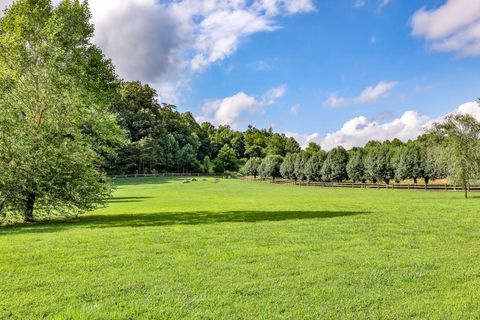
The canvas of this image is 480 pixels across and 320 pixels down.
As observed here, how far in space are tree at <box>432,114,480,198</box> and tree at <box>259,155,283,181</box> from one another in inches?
2571

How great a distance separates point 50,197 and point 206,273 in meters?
12.6

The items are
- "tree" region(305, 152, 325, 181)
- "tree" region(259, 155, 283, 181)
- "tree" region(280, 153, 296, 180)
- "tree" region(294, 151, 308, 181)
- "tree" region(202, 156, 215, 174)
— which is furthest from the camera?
"tree" region(202, 156, 215, 174)

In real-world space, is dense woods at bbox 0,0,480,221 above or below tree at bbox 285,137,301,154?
below

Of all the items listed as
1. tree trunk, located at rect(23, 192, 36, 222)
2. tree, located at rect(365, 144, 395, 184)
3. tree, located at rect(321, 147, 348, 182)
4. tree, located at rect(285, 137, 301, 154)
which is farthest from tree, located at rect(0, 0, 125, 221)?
tree, located at rect(285, 137, 301, 154)

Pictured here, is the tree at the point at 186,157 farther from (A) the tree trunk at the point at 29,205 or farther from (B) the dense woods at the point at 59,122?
(A) the tree trunk at the point at 29,205

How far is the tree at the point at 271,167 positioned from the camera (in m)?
101

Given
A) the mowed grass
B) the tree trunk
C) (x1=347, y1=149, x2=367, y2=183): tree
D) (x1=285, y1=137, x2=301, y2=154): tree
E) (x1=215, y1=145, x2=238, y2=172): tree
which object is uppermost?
(x1=285, y1=137, x2=301, y2=154): tree

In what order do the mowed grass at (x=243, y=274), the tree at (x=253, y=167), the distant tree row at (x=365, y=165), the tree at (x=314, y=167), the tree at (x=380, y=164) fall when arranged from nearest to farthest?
1. the mowed grass at (x=243, y=274)
2. the distant tree row at (x=365, y=165)
3. the tree at (x=380, y=164)
4. the tree at (x=314, y=167)
5. the tree at (x=253, y=167)

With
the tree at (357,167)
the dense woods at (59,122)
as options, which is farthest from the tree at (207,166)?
the dense woods at (59,122)

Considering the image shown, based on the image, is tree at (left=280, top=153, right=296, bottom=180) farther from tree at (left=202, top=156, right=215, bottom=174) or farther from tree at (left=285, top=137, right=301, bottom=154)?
tree at (left=285, top=137, right=301, bottom=154)

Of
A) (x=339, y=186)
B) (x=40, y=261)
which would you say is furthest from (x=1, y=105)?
(x=339, y=186)

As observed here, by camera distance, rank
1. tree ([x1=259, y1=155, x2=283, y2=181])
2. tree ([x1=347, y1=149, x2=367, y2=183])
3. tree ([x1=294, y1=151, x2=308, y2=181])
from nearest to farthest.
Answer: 1. tree ([x1=347, y1=149, x2=367, y2=183])
2. tree ([x1=294, y1=151, x2=308, y2=181])
3. tree ([x1=259, y1=155, x2=283, y2=181])

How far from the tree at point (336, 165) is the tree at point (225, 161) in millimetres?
51725

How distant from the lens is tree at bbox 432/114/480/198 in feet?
112
